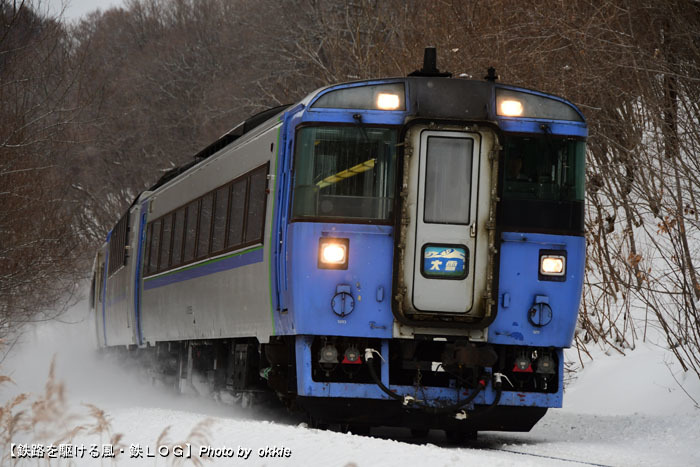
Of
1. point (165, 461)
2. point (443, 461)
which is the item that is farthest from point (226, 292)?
point (443, 461)

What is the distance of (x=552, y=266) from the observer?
30.3 feet

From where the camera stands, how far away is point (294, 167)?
912cm

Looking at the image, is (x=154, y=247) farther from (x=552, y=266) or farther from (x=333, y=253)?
(x=552, y=266)

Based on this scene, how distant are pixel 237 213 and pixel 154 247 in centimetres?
495

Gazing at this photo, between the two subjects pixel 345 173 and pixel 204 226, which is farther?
pixel 204 226

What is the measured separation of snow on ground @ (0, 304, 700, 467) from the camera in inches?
282

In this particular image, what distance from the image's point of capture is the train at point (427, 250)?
29.4 feet

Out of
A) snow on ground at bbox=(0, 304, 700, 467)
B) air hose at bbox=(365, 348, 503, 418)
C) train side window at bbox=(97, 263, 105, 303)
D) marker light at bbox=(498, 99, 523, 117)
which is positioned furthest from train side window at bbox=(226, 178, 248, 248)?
train side window at bbox=(97, 263, 105, 303)

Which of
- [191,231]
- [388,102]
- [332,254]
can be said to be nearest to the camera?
[332,254]

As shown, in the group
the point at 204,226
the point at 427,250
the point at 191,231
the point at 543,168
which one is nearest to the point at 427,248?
the point at 427,250

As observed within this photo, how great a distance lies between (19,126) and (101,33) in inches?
1953

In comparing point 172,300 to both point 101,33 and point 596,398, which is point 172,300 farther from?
point 101,33

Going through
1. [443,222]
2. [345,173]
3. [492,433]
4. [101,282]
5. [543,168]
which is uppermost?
[543,168]

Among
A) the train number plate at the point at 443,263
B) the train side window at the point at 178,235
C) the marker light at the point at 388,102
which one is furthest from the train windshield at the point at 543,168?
the train side window at the point at 178,235
